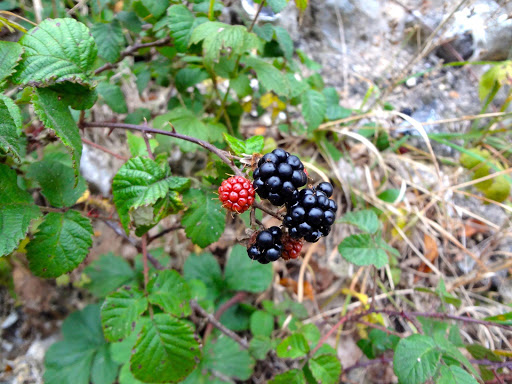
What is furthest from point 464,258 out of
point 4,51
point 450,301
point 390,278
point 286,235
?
point 4,51

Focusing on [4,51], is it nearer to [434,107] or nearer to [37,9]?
[37,9]

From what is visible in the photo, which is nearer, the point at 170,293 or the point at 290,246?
the point at 290,246

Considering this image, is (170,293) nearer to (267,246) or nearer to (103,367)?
(267,246)

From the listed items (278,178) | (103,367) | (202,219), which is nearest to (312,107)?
(202,219)

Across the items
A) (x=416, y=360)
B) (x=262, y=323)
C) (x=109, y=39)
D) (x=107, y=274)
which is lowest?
(x=107, y=274)

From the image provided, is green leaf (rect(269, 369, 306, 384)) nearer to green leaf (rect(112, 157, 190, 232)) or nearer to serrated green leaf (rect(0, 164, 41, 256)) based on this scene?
green leaf (rect(112, 157, 190, 232))

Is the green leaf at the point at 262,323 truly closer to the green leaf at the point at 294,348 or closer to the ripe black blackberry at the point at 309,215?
the green leaf at the point at 294,348
